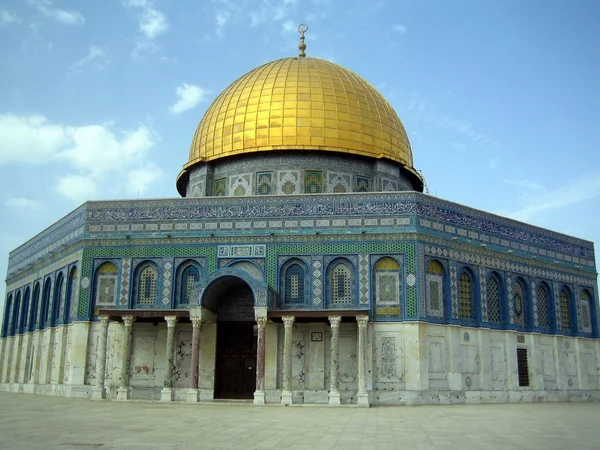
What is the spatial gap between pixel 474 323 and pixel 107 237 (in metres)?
13.4

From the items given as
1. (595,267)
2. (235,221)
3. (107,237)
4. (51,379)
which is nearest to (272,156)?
(235,221)

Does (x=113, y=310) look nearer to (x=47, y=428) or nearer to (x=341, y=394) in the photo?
(x=341, y=394)

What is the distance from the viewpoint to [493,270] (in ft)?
81.0

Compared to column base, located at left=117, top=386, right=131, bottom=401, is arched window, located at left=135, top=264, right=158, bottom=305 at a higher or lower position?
higher

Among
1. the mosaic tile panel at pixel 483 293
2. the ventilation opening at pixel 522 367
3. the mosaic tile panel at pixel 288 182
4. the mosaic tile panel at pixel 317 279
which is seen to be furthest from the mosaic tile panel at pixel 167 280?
the ventilation opening at pixel 522 367

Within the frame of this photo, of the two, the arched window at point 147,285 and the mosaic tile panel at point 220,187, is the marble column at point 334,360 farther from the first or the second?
the mosaic tile panel at point 220,187

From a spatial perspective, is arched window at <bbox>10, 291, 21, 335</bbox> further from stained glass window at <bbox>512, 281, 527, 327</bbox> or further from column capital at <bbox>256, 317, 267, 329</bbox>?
stained glass window at <bbox>512, 281, 527, 327</bbox>

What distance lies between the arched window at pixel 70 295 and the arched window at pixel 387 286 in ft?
36.9

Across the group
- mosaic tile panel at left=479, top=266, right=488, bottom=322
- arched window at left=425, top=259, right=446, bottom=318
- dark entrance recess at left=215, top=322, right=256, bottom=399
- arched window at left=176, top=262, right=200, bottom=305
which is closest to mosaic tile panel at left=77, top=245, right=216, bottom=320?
arched window at left=176, top=262, right=200, bottom=305

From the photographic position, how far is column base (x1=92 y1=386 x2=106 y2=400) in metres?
21.9

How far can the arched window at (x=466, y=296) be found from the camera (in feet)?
77.3

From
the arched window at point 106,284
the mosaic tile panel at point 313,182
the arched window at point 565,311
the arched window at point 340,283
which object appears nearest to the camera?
the arched window at point 340,283

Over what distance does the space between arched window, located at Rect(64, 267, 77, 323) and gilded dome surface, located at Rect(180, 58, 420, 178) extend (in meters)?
6.69

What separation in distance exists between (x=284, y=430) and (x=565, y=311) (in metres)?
19.3
